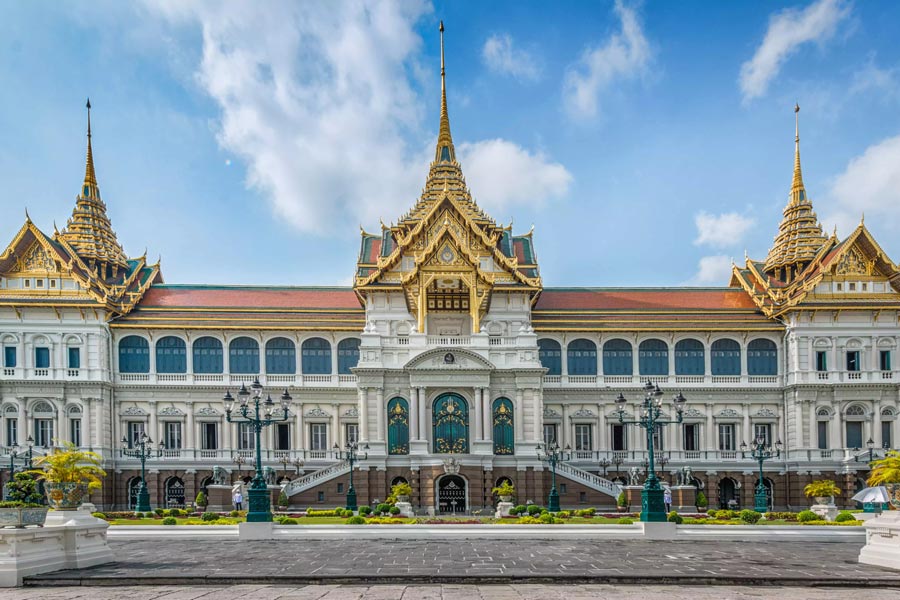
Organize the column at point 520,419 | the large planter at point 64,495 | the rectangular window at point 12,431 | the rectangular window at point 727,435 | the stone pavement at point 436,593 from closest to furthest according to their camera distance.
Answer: the stone pavement at point 436,593 < the large planter at point 64,495 < the column at point 520,419 < the rectangular window at point 12,431 < the rectangular window at point 727,435

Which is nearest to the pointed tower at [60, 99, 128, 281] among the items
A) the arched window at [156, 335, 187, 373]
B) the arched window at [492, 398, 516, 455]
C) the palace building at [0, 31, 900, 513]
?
the palace building at [0, 31, 900, 513]

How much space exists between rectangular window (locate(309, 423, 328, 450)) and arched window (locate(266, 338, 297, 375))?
3625 millimetres

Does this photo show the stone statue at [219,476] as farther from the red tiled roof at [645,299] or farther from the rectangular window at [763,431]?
the rectangular window at [763,431]

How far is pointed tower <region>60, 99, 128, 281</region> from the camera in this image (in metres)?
57.5

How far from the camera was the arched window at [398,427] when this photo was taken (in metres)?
44.7

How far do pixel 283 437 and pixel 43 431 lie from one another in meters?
13.5

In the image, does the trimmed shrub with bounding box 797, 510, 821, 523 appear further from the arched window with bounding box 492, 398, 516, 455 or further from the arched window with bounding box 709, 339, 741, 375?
the arched window with bounding box 709, 339, 741, 375

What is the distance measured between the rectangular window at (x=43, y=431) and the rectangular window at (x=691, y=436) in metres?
37.1

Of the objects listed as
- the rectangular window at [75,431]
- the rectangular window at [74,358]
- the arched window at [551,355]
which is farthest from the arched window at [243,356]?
the arched window at [551,355]

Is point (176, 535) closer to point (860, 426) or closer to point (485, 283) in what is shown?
point (485, 283)

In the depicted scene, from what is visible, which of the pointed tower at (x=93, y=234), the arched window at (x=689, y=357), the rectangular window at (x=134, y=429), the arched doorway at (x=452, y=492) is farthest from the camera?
the pointed tower at (x=93, y=234)

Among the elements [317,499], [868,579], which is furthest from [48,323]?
[868,579]

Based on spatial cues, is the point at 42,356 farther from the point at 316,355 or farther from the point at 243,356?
the point at 316,355

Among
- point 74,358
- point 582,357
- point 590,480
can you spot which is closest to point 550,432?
point 582,357
